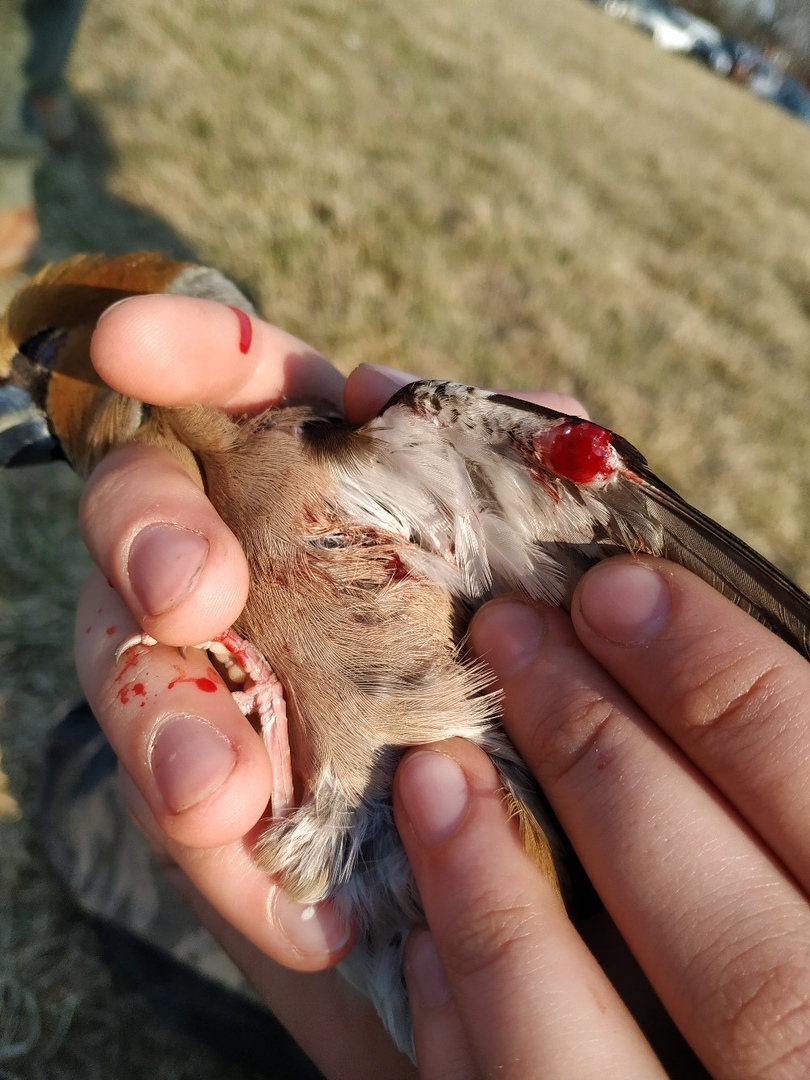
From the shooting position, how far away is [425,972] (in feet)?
5.27

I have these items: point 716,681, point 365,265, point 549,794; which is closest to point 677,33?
point 365,265

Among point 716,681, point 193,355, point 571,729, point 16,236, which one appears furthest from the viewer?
point 16,236

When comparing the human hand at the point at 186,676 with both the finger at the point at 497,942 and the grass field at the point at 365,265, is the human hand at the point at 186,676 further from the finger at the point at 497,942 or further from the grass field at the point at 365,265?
the grass field at the point at 365,265

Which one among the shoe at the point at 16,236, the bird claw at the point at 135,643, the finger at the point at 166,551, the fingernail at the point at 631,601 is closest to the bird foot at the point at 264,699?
the bird claw at the point at 135,643

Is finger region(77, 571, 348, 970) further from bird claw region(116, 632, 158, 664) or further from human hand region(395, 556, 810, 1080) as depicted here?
human hand region(395, 556, 810, 1080)

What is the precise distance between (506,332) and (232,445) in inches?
146

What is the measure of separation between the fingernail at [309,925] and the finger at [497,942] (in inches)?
12.3

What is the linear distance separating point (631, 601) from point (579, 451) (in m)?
0.32

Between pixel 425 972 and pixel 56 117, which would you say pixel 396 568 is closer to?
pixel 425 972

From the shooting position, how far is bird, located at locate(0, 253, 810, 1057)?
1681 millimetres

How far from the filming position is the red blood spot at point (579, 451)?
150 cm

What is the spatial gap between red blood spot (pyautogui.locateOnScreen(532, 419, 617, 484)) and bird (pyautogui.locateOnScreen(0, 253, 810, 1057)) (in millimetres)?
54

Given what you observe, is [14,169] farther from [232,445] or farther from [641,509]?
[641,509]

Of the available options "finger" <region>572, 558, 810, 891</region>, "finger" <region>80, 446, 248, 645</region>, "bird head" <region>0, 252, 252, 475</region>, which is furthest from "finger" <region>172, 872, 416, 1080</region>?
"bird head" <region>0, 252, 252, 475</region>
